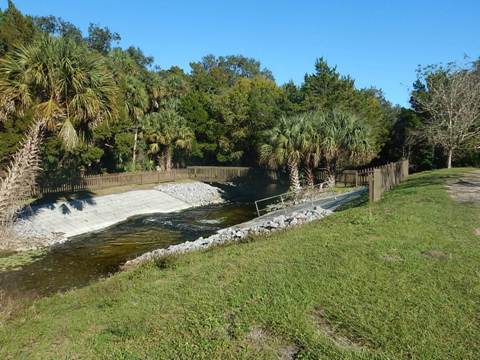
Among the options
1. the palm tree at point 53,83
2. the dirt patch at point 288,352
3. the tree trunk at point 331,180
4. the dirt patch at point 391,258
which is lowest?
the dirt patch at point 288,352

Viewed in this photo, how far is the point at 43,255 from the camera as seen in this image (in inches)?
607

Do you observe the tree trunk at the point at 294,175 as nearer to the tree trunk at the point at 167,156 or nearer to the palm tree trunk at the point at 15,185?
the tree trunk at the point at 167,156

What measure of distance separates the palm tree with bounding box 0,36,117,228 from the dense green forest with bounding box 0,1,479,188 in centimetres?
3

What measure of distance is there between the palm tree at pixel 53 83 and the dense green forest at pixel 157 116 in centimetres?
3

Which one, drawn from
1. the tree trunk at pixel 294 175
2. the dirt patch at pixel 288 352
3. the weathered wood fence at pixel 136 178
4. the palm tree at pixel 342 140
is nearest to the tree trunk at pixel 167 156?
the weathered wood fence at pixel 136 178

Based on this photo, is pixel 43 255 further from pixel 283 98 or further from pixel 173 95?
pixel 173 95

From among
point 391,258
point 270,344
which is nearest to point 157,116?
point 391,258

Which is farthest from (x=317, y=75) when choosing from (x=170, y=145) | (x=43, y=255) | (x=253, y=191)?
(x=43, y=255)

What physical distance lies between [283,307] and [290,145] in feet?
71.0

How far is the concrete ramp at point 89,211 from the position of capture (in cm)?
1878

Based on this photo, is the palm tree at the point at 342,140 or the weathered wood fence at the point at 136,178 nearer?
the weathered wood fence at the point at 136,178

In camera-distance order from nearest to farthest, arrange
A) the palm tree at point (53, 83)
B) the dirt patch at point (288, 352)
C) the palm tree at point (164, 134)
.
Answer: the dirt patch at point (288, 352) → the palm tree at point (53, 83) → the palm tree at point (164, 134)

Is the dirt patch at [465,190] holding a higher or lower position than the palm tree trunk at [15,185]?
lower

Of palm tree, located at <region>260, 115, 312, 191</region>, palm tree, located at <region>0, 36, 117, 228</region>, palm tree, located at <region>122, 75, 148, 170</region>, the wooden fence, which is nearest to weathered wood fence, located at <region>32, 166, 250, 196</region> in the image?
palm tree, located at <region>122, 75, 148, 170</region>
